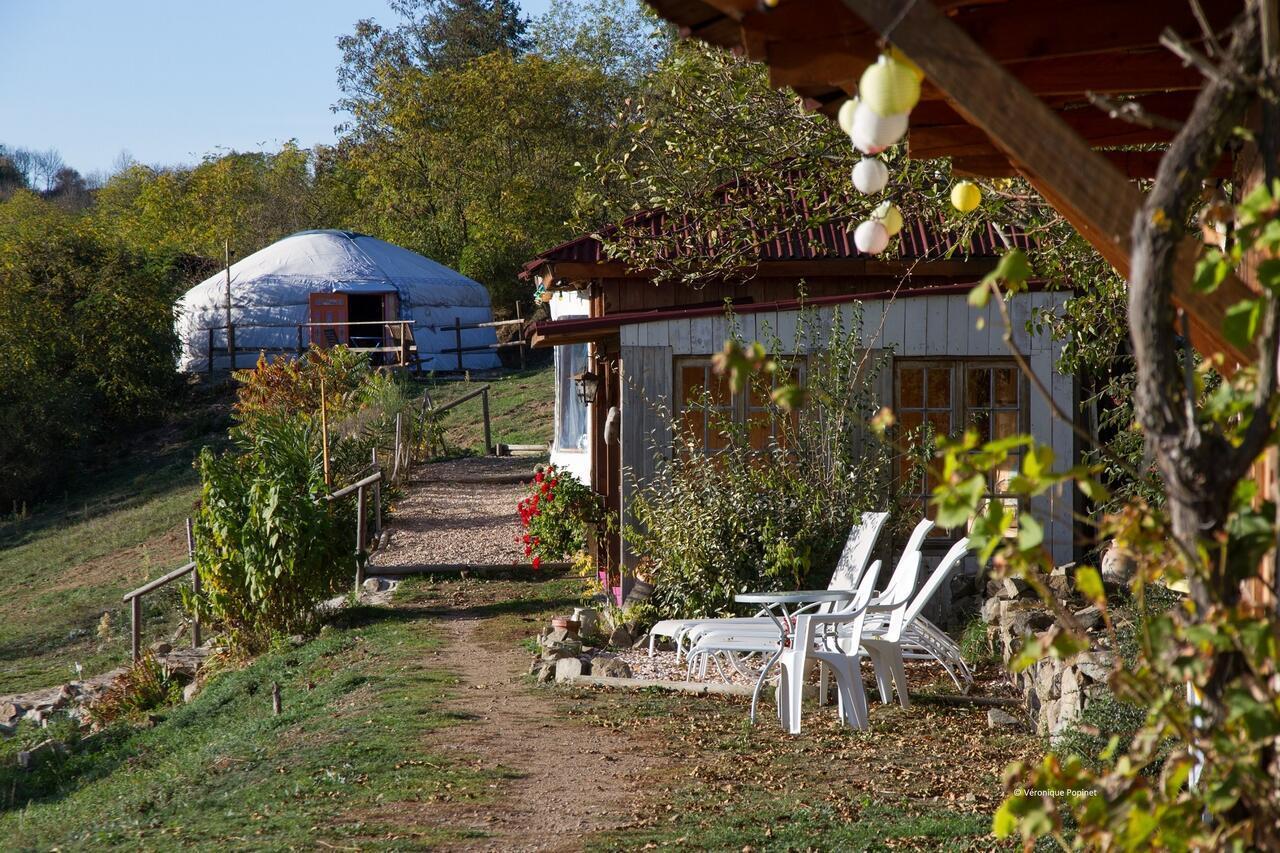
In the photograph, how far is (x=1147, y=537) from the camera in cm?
175

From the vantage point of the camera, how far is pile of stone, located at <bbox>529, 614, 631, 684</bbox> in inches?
287

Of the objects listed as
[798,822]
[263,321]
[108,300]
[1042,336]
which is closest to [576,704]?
[798,822]

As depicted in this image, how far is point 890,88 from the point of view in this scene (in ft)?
6.14

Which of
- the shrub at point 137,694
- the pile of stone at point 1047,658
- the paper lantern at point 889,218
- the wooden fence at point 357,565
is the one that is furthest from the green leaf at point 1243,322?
the shrub at point 137,694

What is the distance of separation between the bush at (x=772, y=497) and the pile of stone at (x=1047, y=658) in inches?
43.0

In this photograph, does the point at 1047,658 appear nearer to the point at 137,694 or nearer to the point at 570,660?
the point at 570,660

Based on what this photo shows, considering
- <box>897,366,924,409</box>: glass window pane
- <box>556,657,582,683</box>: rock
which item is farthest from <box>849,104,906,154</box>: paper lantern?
<box>897,366,924,409</box>: glass window pane

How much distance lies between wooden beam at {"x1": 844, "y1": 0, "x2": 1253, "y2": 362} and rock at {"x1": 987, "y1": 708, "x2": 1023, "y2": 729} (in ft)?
15.4

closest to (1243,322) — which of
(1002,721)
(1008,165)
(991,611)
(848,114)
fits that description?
(848,114)

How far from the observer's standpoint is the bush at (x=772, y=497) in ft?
26.7

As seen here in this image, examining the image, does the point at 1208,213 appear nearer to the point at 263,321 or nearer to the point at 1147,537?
the point at 1147,537

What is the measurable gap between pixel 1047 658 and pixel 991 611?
7.52 ft

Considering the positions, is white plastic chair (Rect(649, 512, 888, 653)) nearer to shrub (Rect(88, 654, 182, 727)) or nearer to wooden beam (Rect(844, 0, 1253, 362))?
shrub (Rect(88, 654, 182, 727))

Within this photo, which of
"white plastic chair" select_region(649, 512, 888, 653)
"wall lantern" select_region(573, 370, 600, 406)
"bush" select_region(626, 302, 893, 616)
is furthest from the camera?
"wall lantern" select_region(573, 370, 600, 406)
